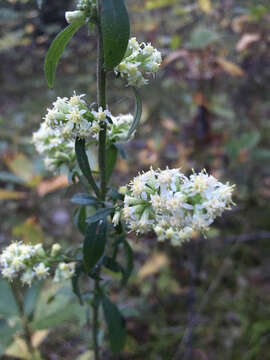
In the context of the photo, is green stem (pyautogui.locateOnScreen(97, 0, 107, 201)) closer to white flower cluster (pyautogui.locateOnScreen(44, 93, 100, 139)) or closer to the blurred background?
white flower cluster (pyautogui.locateOnScreen(44, 93, 100, 139))

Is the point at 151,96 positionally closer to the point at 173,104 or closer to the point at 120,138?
the point at 173,104

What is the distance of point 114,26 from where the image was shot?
3.57ft

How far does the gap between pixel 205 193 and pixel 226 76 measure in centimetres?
407

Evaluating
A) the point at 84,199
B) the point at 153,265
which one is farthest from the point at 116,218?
the point at 153,265

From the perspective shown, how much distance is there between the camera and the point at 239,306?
3170mm

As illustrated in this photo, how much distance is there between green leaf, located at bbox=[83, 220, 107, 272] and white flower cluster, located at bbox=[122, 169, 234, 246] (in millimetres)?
170

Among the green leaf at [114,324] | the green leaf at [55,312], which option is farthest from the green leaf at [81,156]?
the green leaf at [55,312]

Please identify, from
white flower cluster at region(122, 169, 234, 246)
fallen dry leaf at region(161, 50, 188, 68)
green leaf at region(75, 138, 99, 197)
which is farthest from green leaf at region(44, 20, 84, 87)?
fallen dry leaf at region(161, 50, 188, 68)

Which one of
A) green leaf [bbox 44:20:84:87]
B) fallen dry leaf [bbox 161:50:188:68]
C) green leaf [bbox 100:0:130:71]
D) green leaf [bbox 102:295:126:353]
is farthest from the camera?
fallen dry leaf [bbox 161:50:188:68]

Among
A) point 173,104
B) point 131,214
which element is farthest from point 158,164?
point 131,214

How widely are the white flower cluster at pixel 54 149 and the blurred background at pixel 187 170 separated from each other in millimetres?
166

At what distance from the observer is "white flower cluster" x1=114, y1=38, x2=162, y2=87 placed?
122 cm

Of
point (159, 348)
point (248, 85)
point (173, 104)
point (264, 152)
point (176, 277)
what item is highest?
point (173, 104)

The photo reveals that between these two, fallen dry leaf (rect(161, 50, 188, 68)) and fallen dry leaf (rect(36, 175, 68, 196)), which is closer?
fallen dry leaf (rect(36, 175, 68, 196))
